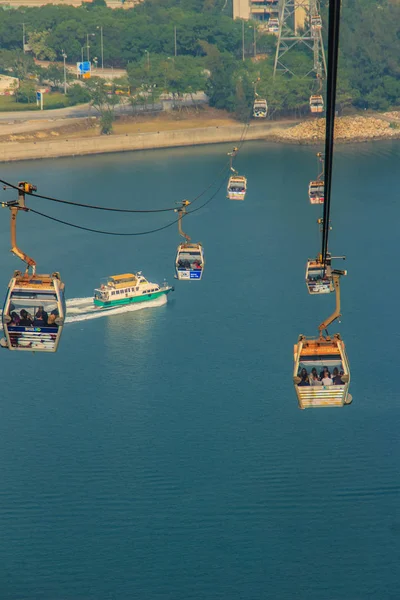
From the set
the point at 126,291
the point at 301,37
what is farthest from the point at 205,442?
the point at 301,37

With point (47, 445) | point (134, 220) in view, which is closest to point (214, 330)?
point (47, 445)

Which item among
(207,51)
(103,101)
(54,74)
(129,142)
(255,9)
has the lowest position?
(129,142)

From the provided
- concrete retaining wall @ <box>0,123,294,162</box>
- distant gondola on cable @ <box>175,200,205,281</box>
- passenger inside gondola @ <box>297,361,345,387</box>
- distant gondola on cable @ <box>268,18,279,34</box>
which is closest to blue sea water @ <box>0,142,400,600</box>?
distant gondola on cable @ <box>175,200,205,281</box>

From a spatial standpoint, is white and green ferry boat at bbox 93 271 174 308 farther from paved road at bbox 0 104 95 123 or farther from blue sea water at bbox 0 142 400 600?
paved road at bbox 0 104 95 123

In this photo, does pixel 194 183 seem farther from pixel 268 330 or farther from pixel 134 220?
pixel 268 330

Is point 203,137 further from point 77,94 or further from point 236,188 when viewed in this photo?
point 236,188
